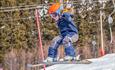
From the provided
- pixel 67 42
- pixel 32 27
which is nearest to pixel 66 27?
pixel 67 42

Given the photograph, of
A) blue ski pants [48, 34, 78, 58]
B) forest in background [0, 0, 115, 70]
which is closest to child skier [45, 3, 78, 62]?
blue ski pants [48, 34, 78, 58]

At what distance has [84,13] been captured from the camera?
1321 centimetres

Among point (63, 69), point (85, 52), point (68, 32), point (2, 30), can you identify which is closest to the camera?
point (68, 32)

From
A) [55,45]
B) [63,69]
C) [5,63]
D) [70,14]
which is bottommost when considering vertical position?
[5,63]

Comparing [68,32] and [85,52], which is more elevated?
[68,32]

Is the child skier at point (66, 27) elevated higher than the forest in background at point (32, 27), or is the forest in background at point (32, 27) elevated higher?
the child skier at point (66, 27)

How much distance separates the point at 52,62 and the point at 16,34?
7937 mm

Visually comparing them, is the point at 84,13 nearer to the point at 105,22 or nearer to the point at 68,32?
the point at 105,22

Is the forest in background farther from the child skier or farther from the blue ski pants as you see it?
the child skier

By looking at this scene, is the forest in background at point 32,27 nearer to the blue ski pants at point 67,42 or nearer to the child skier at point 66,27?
the blue ski pants at point 67,42

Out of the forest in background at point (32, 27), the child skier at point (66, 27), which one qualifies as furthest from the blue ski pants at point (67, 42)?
the forest in background at point (32, 27)

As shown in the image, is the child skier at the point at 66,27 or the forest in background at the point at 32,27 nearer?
the child skier at the point at 66,27

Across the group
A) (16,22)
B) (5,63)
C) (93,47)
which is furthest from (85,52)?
(16,22)

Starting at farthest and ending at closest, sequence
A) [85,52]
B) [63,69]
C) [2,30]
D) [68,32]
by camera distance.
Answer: [2,30] < [85,52] < [63,69] < [68,32]
